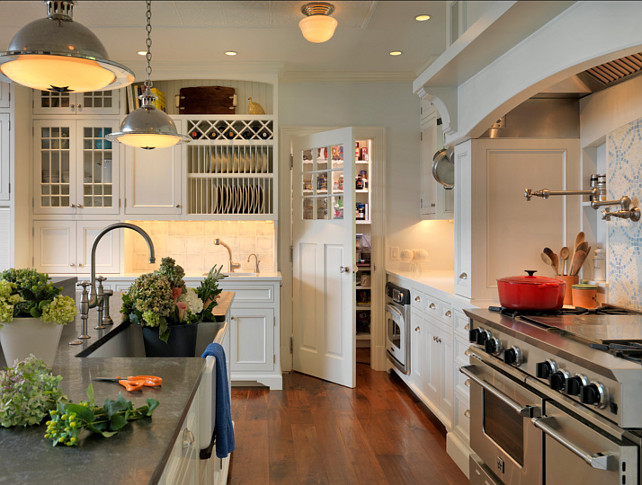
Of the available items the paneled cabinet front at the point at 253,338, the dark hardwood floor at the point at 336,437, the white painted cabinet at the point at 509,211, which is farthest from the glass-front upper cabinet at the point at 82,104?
the white painted cabinet at the point at 509,211

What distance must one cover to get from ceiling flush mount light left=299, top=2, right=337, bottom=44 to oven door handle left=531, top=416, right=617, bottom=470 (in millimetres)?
2530

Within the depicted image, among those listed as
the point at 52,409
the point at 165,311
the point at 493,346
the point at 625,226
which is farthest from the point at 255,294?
the point at 52,409

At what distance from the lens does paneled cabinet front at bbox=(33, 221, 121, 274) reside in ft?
15.3

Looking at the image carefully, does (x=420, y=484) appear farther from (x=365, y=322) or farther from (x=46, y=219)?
(x=46, y=219)

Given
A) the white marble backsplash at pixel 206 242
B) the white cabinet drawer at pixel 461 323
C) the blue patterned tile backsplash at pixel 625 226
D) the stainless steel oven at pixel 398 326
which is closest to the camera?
the blue patterned tile backsplash at pixel 625 226

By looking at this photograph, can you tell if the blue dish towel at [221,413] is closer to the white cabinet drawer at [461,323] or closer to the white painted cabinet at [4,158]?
the white cabinet drawer at [461,323]

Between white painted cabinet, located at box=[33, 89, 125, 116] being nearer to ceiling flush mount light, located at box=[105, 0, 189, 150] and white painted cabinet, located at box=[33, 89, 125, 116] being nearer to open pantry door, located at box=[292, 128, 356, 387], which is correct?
open pantry door, located at box=[292, 128, 356, 387]

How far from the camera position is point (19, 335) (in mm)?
1516

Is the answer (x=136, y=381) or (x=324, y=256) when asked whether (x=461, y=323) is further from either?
(x=136, y=381)

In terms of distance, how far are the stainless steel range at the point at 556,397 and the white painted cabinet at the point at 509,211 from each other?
0.47m

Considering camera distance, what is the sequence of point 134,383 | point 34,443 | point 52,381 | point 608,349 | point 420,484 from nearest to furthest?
point 34,443
point 52,381
point 134,383
point 608,349
point 420,484

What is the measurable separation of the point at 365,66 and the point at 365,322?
2689mm

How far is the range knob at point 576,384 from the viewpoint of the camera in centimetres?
165

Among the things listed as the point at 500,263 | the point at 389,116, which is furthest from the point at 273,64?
the point at 500,263
